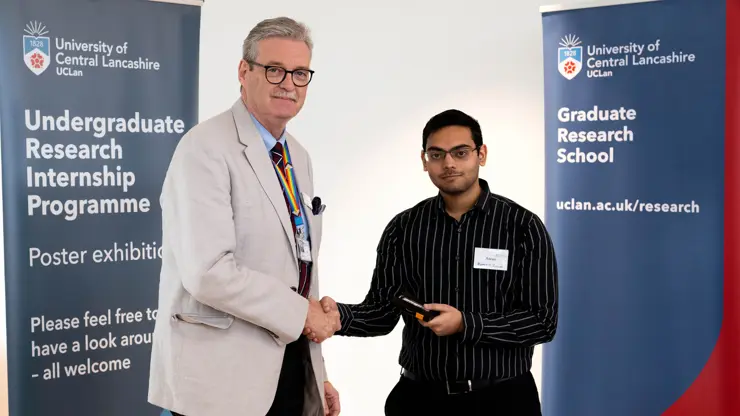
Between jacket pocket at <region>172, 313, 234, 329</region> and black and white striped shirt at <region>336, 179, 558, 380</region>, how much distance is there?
0.48 meters

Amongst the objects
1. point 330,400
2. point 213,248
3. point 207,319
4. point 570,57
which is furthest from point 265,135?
point 570,57

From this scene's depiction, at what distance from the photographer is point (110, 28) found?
3.01m

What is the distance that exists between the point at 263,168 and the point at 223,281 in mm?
335

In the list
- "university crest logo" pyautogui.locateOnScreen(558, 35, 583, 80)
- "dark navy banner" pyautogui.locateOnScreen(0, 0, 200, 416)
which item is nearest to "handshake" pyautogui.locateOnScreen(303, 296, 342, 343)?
"dark navy banner" pyautogui.locateOnScreen(0, 0, 200, 416)

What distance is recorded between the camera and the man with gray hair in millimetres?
1809

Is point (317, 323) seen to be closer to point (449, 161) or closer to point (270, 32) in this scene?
point (449, 161)

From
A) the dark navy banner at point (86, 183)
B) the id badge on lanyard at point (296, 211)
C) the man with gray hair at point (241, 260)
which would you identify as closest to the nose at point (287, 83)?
the man with gray hair at point (241, 260)

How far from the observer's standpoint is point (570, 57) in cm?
345

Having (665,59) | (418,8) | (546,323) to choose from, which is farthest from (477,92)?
(546,323)

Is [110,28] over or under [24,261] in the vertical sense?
over

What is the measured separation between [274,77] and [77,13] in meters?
1.43

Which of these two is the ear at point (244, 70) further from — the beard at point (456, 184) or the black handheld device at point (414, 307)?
the black handheld device at point (414, 307)

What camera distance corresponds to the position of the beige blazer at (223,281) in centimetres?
180

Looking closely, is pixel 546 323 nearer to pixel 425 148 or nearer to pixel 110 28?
pixel 425 148
